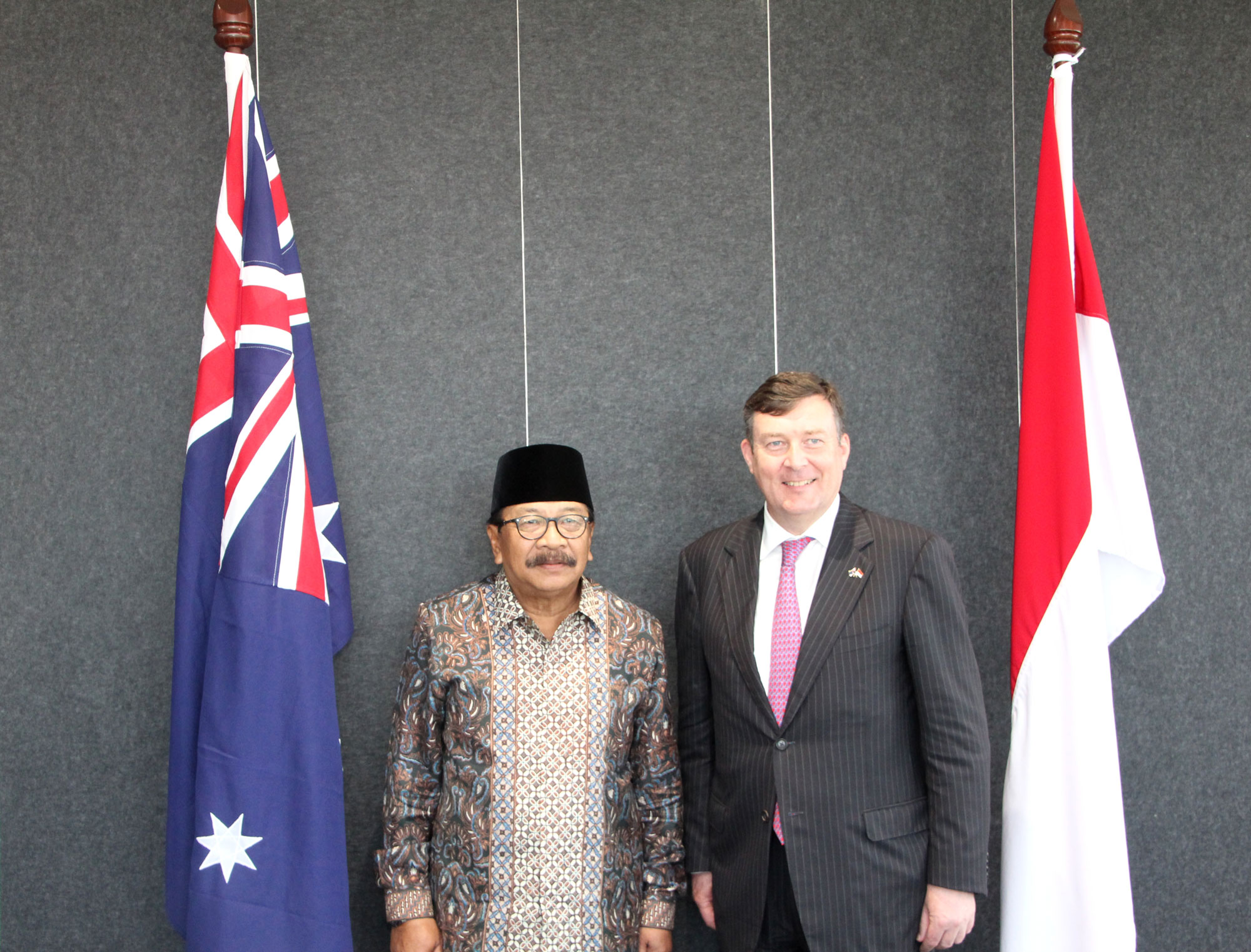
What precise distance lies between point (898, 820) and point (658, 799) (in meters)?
0.50

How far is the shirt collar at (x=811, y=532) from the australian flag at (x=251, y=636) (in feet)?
3.16

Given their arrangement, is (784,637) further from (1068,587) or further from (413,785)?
(413,785)

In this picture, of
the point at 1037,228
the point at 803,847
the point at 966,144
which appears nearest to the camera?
the point at 803,847

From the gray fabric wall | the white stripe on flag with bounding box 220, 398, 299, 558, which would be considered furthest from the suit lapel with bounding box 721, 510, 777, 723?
the white stripe on flag with bounding box 220, 398, 299, 558

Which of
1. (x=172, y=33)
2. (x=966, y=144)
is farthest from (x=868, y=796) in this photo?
(x=172, y=33)

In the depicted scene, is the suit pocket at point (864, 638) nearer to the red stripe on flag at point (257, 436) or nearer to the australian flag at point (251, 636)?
the australian flag at point (251, 636)

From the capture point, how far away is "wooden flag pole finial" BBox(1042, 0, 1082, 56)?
7.66 feet

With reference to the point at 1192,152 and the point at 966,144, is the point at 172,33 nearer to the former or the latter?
the point at 966,144

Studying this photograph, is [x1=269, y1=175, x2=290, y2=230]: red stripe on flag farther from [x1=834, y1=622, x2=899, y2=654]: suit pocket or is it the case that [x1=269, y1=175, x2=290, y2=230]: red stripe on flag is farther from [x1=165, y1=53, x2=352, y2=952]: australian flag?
[x1=834, y1=622, x2=899, y2=654]: suit pocket

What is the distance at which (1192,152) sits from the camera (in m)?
2.73

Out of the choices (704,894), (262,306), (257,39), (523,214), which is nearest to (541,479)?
(262,306)

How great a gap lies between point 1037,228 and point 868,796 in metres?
1.38

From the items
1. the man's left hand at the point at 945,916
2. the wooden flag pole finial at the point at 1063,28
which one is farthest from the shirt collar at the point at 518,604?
the wooden flag pole finial at the point at 1063,28

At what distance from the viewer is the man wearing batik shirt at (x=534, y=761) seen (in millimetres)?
2021
